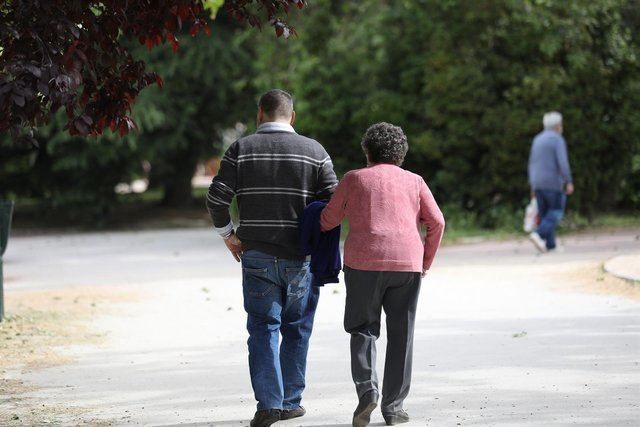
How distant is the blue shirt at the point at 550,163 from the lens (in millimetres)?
16266

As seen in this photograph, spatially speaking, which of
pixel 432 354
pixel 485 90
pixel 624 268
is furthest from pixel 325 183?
pixel 485 90

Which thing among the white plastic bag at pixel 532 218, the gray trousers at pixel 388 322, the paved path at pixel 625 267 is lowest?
the white plastic bag at pixel 532 218

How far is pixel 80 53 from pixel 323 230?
5.12ft

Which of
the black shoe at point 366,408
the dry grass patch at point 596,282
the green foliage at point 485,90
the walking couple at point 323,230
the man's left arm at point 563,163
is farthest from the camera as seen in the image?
the green foliage at point 485,90

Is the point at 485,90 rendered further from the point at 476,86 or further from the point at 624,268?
the point at 624,268

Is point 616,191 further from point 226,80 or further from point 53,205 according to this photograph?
point 53,205

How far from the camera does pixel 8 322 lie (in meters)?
10.9

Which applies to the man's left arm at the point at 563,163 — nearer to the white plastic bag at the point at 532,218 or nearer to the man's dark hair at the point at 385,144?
the white plastic bag at the point at 532,218

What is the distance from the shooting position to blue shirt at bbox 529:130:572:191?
640 inches

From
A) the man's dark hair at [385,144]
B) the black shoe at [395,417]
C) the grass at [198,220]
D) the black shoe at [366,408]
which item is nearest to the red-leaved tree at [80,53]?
the man's dark hair at [385,144]

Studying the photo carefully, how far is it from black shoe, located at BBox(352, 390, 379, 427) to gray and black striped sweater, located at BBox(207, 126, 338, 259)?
0.83 metres

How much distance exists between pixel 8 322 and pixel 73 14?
497 cm

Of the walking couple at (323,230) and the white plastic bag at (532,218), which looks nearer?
the walking couple at (323,230)

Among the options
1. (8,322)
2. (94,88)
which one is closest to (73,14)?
(94,88)
